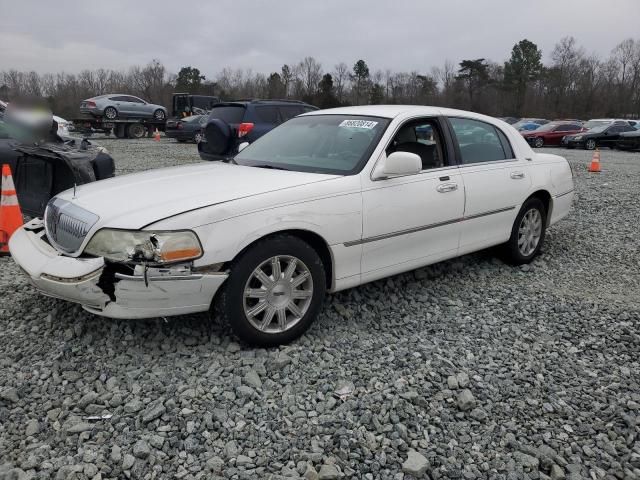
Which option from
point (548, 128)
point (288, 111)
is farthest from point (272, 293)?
point (548, 128)

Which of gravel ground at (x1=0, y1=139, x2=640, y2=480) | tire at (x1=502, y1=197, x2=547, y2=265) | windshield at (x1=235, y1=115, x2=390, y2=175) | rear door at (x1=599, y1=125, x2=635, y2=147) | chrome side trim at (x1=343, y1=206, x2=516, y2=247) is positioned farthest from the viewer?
rear door at (x1=599, y1=125, x2=635, y2=147)

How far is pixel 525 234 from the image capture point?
Result: 5137 millimetres

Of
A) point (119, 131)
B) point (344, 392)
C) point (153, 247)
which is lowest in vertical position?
point (344, 392)

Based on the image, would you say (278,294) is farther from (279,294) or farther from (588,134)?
(588,134)

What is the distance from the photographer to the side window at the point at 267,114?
37.9 ft

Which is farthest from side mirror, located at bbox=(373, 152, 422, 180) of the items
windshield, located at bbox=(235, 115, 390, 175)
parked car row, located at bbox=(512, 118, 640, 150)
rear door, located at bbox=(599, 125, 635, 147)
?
rear door, located at bbox=(599, 125, 635, 147)

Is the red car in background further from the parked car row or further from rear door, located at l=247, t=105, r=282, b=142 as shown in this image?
rear door, located at l=247, t=105, r=282, b=142

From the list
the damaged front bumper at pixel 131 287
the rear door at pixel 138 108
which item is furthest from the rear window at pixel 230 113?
the rear door at pixel 138 108

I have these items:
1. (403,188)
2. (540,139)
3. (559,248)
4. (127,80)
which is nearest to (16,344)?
(403,188)

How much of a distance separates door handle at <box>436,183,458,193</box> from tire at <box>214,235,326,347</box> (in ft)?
4.22

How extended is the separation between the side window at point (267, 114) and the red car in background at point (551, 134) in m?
18.5

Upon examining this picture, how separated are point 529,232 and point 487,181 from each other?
38.8 inches

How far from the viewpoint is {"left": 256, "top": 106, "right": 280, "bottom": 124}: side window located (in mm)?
11562

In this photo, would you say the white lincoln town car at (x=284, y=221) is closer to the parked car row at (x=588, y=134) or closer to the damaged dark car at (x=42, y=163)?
the damaged dark car at (x=42, y=163)
